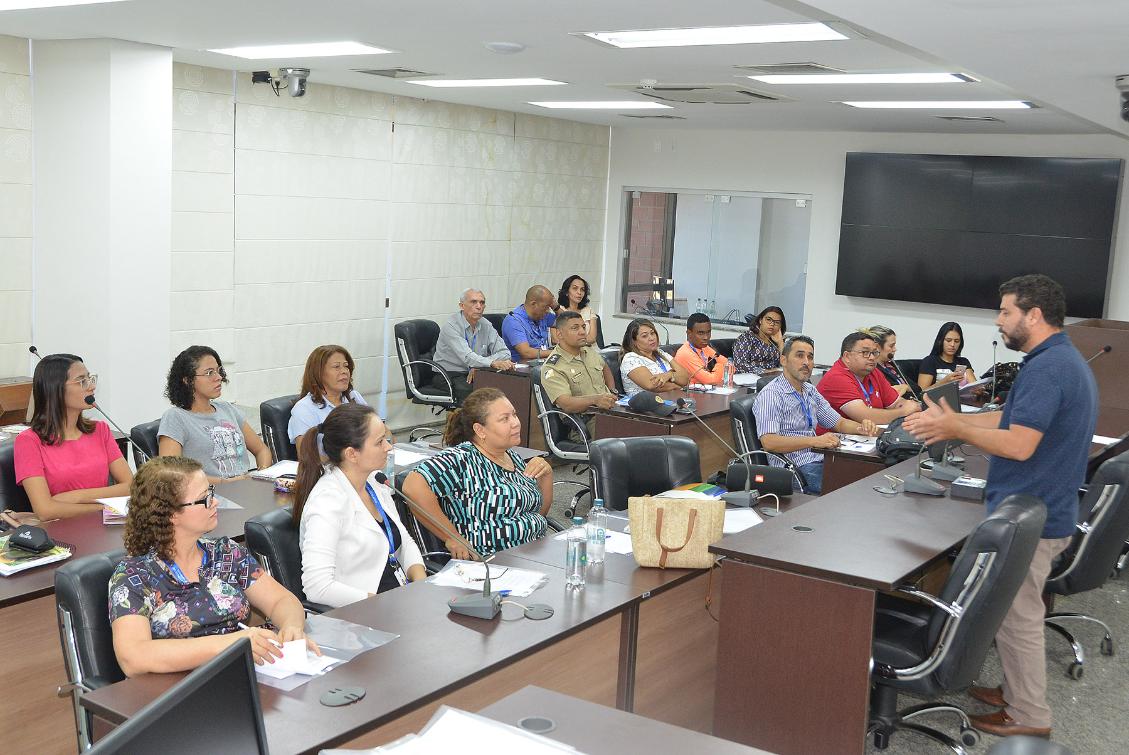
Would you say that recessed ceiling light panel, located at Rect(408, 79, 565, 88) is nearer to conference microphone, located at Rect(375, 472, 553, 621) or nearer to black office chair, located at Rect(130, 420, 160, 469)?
black office chair, located at Rect(130, 420, 160, 469)

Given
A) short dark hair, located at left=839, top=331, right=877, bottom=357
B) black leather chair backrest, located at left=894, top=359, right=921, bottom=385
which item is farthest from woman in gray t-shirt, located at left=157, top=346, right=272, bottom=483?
black leather chair backrest, located at left=894, top=359, right=921, bottom=385

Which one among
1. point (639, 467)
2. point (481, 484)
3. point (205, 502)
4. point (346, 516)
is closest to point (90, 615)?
point (205, 502)

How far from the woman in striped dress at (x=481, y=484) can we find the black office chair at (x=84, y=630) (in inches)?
50.6

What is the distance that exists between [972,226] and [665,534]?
22.8 feet

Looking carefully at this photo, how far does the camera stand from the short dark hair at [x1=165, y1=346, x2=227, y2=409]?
4.66 m

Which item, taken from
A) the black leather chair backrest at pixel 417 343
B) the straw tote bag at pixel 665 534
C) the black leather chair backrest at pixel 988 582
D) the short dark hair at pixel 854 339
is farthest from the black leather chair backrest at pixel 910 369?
the straw tote bag at pixel 665 534

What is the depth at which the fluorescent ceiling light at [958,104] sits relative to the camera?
6930mm

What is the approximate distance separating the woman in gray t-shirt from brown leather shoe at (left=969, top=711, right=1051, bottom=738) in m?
3.05

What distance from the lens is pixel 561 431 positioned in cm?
679

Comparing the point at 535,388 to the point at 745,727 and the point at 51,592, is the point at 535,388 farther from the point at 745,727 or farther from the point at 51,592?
the point at 51,592

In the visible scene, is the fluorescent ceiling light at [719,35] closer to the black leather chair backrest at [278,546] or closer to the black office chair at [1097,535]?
the black office chair at [1097,535]

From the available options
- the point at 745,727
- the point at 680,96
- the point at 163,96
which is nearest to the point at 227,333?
the point at 163,96

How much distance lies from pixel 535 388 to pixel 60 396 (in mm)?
3138

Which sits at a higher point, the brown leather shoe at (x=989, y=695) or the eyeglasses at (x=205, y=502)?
the eyeglasses at (x=205, y=502)
